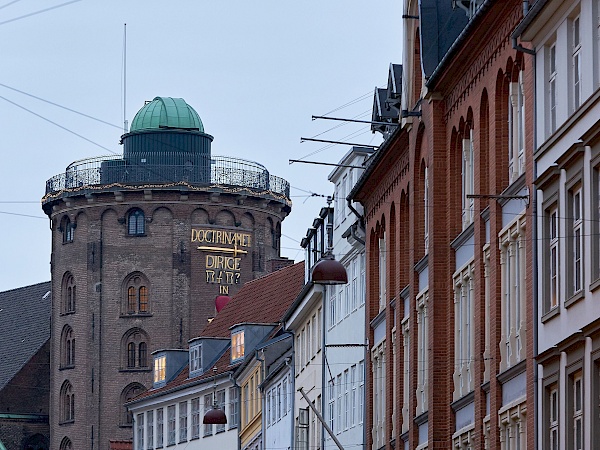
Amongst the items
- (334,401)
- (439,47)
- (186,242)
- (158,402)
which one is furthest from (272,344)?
(186,242)

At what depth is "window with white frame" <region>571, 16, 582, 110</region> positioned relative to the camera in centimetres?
2864

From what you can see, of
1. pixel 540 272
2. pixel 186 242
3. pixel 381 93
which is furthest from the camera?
pixel 186 242

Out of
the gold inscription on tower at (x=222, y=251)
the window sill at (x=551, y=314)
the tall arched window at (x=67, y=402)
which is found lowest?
the window sill at (x=551, y=314)

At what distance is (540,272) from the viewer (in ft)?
98.9

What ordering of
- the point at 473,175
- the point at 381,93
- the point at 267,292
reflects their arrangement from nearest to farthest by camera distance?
the point at 473,175 < the point at 381,93 < the point at 267,292

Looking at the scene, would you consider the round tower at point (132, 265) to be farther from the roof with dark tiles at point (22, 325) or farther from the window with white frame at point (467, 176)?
the window with white frame at point (467, 176)

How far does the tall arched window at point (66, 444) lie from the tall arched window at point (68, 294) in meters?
6.62

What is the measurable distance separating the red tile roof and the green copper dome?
20388 millimetres

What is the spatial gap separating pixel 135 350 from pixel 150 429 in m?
14.4

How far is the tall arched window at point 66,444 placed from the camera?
109 metres

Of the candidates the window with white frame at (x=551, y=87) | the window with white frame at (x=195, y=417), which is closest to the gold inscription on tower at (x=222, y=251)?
the window with white frame at (x=195, y=417)

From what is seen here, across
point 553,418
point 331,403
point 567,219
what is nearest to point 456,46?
point 567,219

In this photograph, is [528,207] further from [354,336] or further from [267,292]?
[267,292]

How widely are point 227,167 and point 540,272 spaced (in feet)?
264
